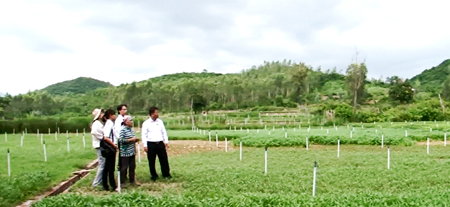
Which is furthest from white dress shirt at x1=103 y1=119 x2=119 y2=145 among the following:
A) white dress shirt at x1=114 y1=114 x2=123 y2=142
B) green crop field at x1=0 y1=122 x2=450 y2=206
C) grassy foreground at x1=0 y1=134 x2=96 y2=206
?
grassy foreground at x1=0 y1=134 x2=96 y2=206

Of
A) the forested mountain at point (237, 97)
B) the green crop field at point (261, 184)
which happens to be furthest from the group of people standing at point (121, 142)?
the forested mountain at point (237, 97)

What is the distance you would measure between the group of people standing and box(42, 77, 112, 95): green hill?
426ft

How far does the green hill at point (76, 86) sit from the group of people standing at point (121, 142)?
130m

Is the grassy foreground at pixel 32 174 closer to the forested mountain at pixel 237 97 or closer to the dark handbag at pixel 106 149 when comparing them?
the dark handbag at pixel 106 149

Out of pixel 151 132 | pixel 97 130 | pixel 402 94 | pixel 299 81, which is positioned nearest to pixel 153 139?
pixel 151 132

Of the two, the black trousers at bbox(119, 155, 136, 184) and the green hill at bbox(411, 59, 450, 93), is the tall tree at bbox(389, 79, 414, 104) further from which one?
the black trousers at bbox(119, 155, 136, 184)

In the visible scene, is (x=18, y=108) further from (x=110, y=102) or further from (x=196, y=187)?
(x=196, y=187)

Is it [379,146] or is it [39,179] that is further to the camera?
[379,146]

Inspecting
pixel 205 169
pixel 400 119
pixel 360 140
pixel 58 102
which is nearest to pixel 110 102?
pixel 58 102

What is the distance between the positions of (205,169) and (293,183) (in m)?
3.31

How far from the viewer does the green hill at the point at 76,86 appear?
137 m

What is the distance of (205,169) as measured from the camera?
12672 millimetres

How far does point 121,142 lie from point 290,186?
4289mm

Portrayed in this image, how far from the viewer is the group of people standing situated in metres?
10.0
